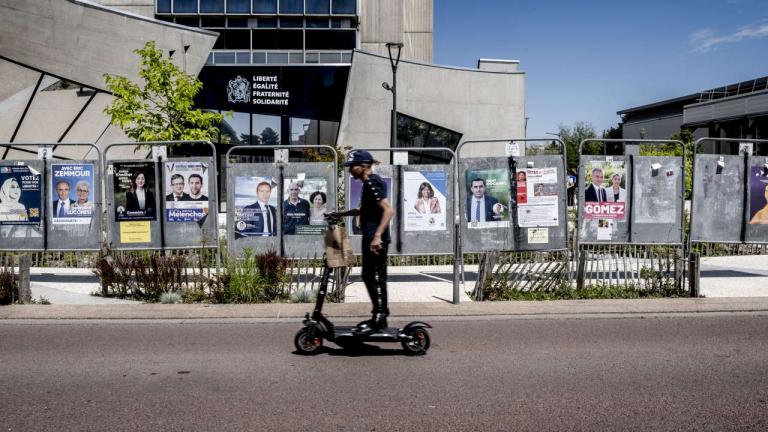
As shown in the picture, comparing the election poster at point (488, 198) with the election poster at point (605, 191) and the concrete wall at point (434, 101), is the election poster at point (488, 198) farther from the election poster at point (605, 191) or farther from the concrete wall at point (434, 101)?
the concrete wall at point (434, 101)

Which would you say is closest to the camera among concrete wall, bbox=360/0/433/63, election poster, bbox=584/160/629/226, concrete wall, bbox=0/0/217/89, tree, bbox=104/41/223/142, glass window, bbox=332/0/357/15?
election poster, bbox=584/160/629/226

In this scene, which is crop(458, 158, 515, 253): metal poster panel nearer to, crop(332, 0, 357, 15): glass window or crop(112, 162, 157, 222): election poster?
crop(112, 162, 157, 222): election poster

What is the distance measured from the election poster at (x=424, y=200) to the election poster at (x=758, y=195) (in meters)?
5.57

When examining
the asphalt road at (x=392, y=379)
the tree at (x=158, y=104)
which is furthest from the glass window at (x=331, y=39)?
the asphalt road at (x=392, y=379)

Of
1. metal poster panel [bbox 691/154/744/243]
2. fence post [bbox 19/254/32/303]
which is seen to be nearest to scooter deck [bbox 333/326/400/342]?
fence post [bbox 19/254/32/303]

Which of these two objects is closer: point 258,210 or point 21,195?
point 258,210

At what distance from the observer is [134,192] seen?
1189 centimetres

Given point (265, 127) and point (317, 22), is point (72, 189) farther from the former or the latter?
point (317, 22)

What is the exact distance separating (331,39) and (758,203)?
35.8 metres

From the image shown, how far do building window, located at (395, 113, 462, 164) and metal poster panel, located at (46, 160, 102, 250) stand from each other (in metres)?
25.9

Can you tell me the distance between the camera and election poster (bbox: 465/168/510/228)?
39.2 feet

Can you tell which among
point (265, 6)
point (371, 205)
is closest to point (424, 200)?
point (371, 205)

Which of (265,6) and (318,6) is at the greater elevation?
(265,6)

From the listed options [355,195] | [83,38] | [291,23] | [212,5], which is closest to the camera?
[355,195]
